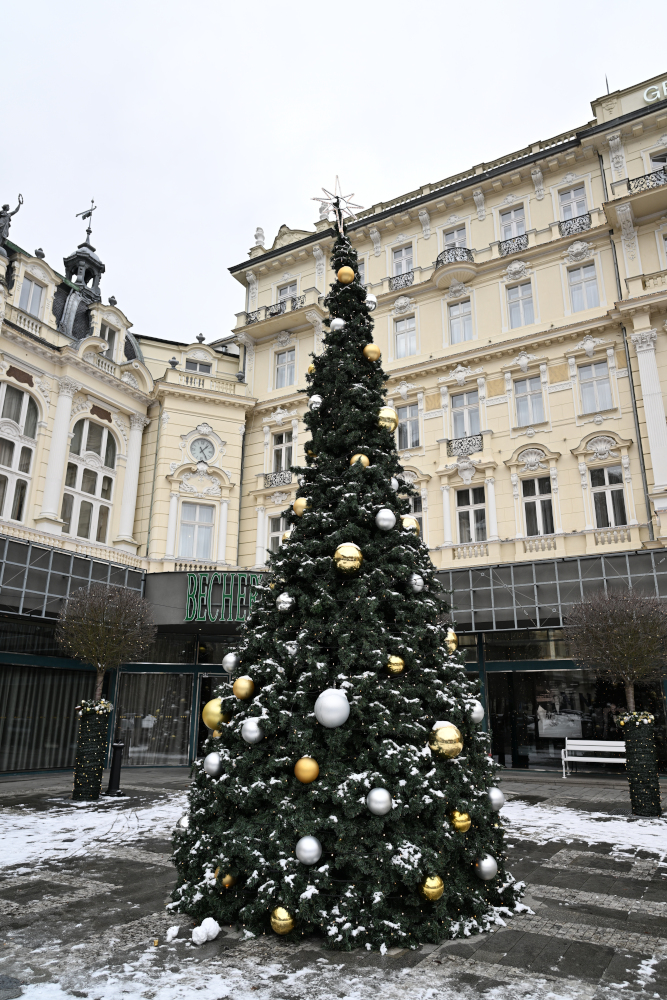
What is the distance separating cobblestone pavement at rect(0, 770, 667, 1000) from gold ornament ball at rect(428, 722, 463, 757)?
124cm

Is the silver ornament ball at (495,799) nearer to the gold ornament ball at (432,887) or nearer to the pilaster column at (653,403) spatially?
the gold ornament ball at (432,887)

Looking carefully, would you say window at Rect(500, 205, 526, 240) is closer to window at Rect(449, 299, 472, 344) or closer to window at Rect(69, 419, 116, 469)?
window at Rect(449, 299, 472, 344)

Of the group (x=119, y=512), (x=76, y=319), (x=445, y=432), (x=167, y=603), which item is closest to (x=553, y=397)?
(x=445, y=432)

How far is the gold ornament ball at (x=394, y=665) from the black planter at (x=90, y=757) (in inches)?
348

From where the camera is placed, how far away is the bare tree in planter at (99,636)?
39.9 ft

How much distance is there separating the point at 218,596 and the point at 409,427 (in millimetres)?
Result: 7838

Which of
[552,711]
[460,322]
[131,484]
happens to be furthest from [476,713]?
[131,484]

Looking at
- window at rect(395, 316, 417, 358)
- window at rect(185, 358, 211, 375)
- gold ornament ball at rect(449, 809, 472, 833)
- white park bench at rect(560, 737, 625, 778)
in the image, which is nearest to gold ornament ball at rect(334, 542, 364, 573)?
gold ornament ball at rect(449, 809, 472, 833)

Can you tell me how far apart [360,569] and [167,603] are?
548 inches

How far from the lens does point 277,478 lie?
71.4 feet

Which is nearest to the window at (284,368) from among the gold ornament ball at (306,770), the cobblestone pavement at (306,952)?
the cobblestone pavement at (306,952)

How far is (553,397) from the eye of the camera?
17828 mm

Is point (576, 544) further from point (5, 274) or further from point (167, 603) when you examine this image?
point (5, 274)

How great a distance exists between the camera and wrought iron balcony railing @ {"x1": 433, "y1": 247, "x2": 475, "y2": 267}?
20078 millimetres
